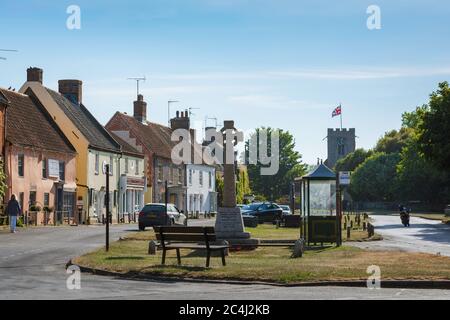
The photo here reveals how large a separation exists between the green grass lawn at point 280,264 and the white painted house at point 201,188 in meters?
58.1

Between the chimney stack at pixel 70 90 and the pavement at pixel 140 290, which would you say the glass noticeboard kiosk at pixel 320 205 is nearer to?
the pavement at pixel 140 290

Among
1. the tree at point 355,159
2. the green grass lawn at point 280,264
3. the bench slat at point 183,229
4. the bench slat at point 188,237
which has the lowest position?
the green grass lawn at point 280,264

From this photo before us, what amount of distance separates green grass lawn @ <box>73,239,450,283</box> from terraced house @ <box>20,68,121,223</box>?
3231 centimetres

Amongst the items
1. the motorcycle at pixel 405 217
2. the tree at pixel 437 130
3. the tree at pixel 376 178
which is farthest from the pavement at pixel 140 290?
the tree at pixel 376 178

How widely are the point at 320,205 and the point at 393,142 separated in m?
110

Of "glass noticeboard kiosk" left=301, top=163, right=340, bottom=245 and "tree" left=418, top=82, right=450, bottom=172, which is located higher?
"tree" left=418, top=82, right=450, bottom=172

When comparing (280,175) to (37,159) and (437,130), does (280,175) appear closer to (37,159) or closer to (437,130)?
(437,130)

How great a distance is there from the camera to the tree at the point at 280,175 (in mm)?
130875

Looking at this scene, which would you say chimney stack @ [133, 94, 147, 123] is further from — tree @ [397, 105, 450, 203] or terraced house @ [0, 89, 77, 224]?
tree @ [397, 105, 450, 203]

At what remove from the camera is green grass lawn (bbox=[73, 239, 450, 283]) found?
1856 cm

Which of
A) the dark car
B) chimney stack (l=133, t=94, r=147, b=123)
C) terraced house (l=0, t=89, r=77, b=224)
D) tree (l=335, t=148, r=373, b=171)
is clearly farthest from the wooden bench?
tree (l=335, t=148, r=373, b=171)

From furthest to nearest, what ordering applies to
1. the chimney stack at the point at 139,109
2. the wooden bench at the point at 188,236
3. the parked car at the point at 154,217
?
the chimney stack at the point at 139,109
the parked car at the point at 154,217
the wooden bench at the point at 188,236

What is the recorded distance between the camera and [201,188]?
9006 cm
